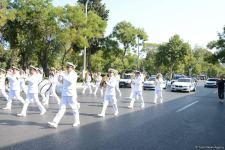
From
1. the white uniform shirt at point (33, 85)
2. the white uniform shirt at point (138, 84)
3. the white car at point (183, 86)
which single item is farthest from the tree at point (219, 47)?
the white uniform shirt at point (33, 85)

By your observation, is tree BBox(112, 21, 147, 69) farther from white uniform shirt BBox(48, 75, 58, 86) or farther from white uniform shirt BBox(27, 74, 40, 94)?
white uniform shirt BBox(27, 74, 40, 94)

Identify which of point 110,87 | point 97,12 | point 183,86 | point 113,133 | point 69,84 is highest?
point 97,12

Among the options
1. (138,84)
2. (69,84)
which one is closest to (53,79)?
(138,84)

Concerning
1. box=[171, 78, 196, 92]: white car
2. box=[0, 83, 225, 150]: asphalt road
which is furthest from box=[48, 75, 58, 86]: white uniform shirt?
box=[171, 78, 196, 92]: white car

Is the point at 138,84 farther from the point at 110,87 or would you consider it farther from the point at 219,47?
the point at 219,47

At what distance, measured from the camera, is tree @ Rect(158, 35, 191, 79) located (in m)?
66.2

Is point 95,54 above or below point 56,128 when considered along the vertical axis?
above

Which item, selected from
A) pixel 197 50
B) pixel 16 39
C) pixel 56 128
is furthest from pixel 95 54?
pixel 197 50

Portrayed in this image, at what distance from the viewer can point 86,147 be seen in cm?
795

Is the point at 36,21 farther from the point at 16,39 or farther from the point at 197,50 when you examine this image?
the point at 197,50

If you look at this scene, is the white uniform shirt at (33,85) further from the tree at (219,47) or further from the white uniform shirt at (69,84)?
the tree at (219,47)

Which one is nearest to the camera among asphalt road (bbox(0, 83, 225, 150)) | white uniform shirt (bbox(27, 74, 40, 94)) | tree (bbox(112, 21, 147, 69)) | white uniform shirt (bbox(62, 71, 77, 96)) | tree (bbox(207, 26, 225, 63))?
asphalt road (bbox(0, 83, 225, 150))

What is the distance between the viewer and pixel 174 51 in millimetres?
66438

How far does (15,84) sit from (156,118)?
18.2ft
